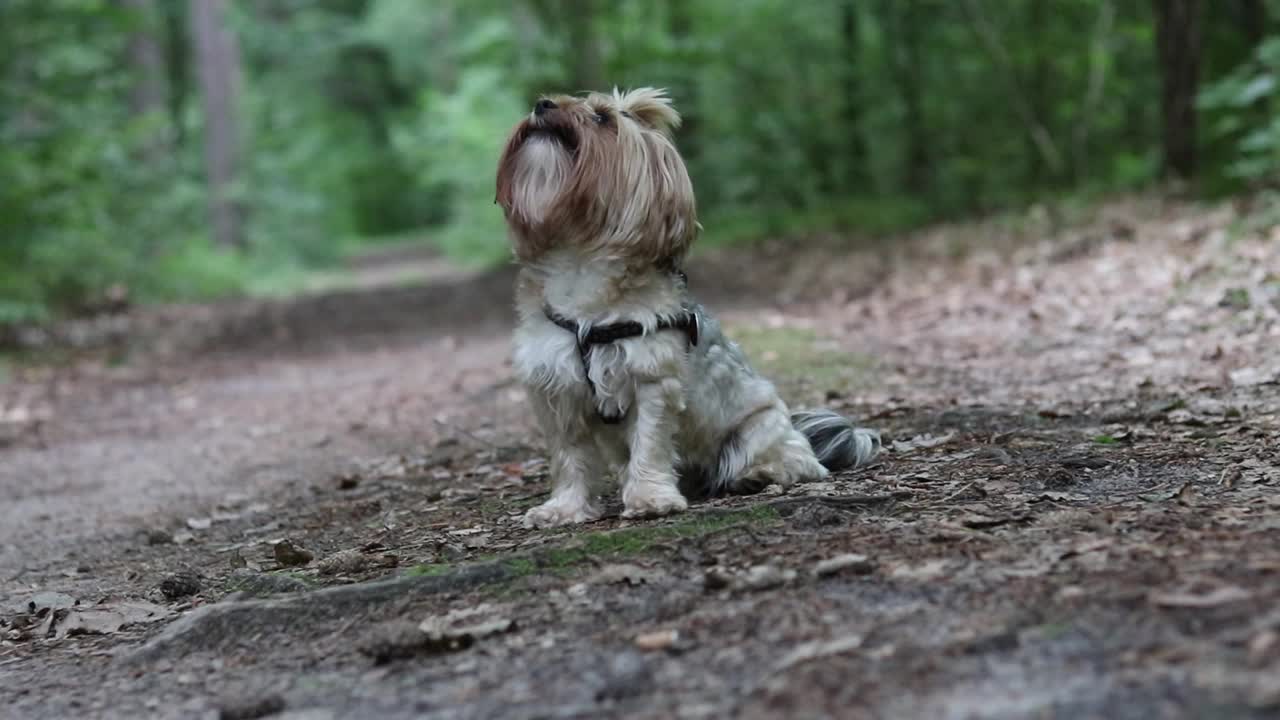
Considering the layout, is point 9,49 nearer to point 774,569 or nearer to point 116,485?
point 116,485

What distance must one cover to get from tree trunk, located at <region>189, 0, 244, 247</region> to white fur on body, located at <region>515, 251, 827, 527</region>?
976 inches

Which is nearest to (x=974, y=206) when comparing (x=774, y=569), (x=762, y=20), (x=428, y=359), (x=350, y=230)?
(x=762, y=20)

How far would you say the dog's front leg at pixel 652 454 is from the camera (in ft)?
16.3

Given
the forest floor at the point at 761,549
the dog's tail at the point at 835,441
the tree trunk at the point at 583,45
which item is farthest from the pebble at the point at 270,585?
the tree trunk at the point at 583,45

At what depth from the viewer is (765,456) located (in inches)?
210

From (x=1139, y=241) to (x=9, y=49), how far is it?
1147 cm

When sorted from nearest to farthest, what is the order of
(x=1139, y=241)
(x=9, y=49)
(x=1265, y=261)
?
1. (x=1265, y=261)
2. (x=1139, y=241)
3. (x=9, y=49)

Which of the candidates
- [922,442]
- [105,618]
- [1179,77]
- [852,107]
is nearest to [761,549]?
[922,442]

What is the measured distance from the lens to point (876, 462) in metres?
5.79

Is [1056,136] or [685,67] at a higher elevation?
[685,67]

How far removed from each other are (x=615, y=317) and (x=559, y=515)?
0.83 meters

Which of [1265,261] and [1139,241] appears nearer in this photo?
[1265,261]

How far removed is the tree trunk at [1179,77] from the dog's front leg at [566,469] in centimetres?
1156

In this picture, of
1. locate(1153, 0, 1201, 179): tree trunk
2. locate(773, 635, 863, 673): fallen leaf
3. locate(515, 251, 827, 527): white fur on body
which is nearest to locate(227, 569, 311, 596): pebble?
locate(515, 251, 827, 527): white fur on body
